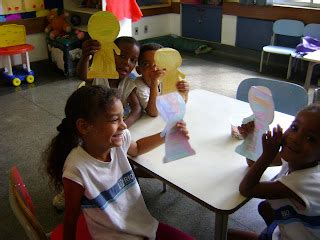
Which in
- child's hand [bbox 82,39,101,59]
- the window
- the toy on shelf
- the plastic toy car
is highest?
child's hand [bbox 82,39,101,59]

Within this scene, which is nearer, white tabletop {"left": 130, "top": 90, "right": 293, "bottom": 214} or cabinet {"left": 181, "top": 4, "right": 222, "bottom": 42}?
white tabletop {"left": 130, "top": 90, "right": 293, "bottom": 214}

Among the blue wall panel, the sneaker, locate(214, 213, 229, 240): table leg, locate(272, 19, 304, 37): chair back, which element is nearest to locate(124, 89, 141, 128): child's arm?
locate(214, 213, 229, 240): table leg

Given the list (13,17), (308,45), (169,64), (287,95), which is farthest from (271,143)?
(13,17)

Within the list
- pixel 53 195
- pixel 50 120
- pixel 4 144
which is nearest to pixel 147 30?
pixel 50 120

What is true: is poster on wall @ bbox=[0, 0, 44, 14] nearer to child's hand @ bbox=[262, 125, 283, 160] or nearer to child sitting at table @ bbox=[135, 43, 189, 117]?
child sitting at table @ bbox=[135, 43, 189, 117]

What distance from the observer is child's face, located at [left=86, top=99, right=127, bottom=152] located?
111 centimetres

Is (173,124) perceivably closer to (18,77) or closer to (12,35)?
(18,77)

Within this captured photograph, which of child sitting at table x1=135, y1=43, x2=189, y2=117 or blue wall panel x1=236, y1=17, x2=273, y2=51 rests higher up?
child sitting at table x1=135, y1=43, x2=189, y2=117

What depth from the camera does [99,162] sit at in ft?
3.69

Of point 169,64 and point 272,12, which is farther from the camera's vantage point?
point 272,12

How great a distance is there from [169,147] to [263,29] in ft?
13.9

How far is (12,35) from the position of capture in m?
4.26

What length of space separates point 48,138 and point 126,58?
1.63m

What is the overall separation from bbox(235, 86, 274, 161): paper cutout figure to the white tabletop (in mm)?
59
